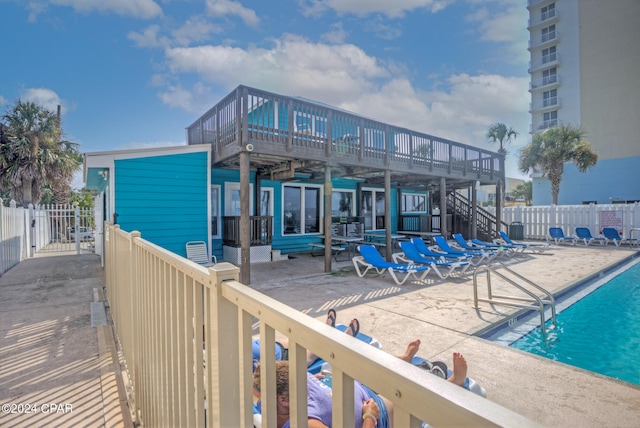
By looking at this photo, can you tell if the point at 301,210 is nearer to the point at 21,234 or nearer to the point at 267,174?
the point at 267,174

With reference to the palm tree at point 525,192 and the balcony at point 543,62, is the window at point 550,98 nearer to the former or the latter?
the balcony at point 543,62

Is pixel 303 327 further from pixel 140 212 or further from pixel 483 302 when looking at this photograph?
pixel 140 212

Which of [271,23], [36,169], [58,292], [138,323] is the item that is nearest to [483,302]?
[138,323]

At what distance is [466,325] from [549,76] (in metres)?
36.1

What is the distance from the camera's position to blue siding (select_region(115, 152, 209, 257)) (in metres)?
7.12

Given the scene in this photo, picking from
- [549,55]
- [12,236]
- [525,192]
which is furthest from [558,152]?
[525,192]

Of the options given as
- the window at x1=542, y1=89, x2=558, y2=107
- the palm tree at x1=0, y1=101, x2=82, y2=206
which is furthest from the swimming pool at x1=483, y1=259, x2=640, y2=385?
the window at x1=542, y1=89, x2=558, y2=107

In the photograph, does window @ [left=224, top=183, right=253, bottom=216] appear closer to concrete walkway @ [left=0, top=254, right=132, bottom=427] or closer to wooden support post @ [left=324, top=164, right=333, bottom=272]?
wooden support post @ [left=324, top=164, right=333, bottom=272]

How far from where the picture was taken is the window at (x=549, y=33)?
2966cm

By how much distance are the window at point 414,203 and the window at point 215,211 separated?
29.5 feet

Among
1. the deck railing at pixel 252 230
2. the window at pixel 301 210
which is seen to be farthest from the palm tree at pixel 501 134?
the deck railing at pixel 252 230

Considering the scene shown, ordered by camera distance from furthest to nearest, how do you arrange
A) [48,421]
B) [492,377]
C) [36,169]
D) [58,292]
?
[36,169]
[58,292]
[492,377]
[48,421]

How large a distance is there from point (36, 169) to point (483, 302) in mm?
18611

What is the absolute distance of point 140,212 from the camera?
729 centimetres
